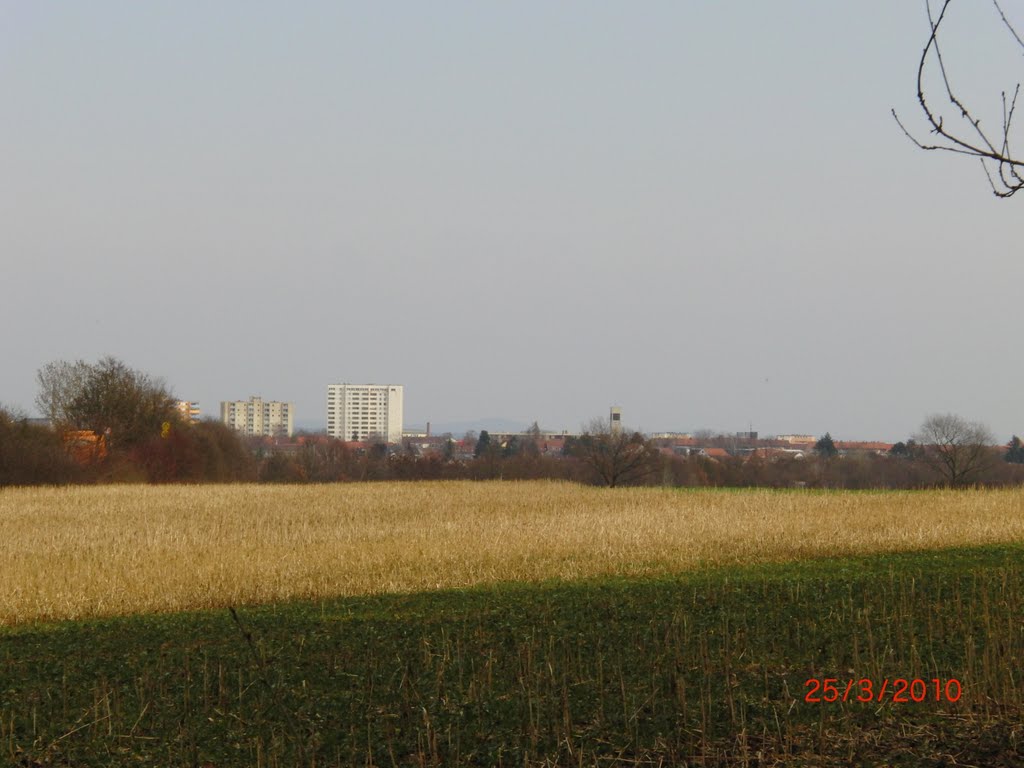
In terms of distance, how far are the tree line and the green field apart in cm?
4272

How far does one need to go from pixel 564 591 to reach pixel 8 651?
7419 millimetres

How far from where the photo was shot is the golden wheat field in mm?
17312

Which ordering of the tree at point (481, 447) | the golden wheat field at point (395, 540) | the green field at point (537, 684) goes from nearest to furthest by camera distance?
the green field at point (537, 684) < the golden wheat field at point (395, 540) < the tree at point (481, 447)

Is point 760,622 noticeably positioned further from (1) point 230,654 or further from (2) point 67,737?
(2) point 67,737

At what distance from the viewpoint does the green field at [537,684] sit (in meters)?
7.24

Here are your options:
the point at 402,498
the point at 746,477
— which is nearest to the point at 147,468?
the point at 402,498

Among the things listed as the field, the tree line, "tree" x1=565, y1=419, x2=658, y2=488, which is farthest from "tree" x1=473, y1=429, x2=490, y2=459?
the field

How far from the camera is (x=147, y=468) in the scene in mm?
65875

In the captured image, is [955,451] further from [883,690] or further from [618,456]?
[883,690]

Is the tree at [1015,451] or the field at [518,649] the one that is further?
the tree at [1015,451]

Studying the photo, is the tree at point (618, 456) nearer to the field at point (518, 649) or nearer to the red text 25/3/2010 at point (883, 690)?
the field at point (518, 649)

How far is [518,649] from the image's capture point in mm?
10383

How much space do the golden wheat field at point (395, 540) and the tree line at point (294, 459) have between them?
1916cm

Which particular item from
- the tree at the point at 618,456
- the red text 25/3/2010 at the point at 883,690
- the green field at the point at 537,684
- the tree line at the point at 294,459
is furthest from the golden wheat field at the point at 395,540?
the tree at the point at 618,456
